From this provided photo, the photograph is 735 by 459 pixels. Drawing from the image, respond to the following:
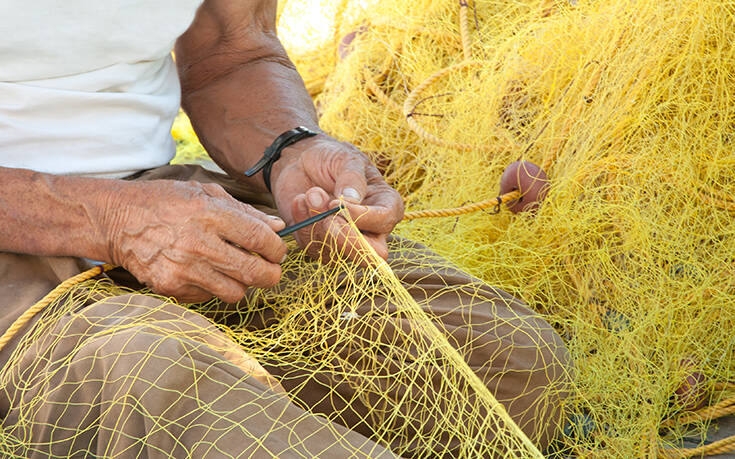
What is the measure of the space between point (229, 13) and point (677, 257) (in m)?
1.31

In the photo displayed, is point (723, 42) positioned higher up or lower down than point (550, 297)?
higher up

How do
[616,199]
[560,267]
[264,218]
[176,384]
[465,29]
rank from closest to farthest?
[176,384], [264,218], [616,199], [560,267], [465,29]

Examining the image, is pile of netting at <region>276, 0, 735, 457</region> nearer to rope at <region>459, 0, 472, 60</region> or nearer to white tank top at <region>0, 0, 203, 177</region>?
rope at <region>459, 0, 472, 60</region>

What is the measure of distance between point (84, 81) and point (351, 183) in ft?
1.95

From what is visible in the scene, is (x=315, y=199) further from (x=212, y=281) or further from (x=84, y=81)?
(x=84, y=81)

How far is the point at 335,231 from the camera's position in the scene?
53.1 inches

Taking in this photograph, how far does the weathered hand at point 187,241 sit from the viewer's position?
1.25 meters

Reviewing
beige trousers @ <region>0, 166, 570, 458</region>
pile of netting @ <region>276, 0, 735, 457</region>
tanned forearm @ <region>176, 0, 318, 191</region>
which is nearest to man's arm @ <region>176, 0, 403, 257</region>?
tanned forearm @ <region>176, 0, 318, 191</region>

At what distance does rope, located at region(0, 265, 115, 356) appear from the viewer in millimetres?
1172

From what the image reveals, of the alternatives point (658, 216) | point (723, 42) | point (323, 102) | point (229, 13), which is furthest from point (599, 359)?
point (323, 102)

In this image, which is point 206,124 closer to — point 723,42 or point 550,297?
point 550,297

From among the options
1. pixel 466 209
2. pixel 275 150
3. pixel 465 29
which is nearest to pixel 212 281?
pixel 275 150

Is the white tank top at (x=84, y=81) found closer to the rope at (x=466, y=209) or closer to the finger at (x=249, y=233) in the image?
the finger at (x=249, y=233)

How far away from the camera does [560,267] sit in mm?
1912
